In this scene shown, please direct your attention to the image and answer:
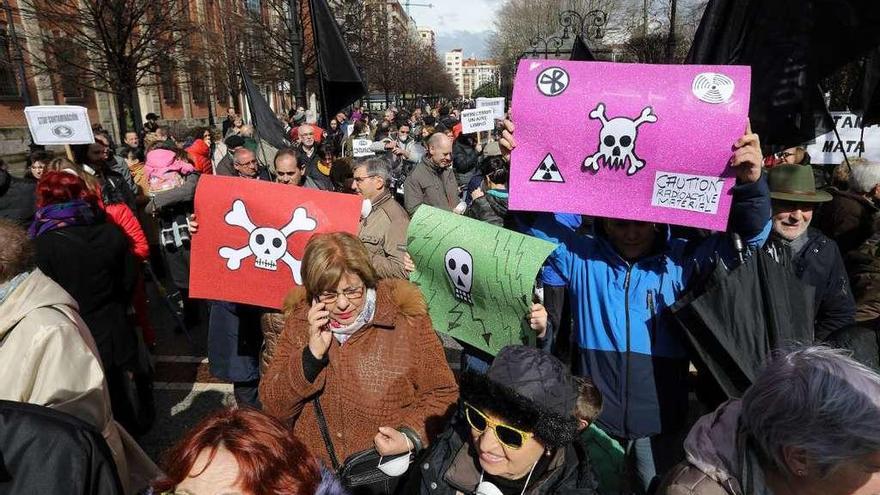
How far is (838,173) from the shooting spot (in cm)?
503

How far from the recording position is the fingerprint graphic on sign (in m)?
1.99

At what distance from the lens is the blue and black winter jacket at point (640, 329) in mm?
2289

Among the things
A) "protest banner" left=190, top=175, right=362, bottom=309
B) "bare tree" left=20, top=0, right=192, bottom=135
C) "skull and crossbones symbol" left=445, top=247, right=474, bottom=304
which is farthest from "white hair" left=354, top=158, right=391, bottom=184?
"bare tree" left=20, top=0, right=192, bottom=135

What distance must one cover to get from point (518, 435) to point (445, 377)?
27.3 inches

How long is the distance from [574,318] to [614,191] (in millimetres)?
641

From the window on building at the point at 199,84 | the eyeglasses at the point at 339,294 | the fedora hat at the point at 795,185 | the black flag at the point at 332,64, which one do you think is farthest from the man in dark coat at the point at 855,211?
the window on building at the point at 199,84

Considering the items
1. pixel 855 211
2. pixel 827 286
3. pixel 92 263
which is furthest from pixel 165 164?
pixel 855 211

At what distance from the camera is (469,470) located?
1.84m

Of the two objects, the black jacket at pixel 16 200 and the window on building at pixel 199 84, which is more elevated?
the window on building at pixel 199 84

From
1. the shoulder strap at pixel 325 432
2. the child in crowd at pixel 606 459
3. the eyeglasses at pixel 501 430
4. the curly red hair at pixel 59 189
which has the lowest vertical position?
the child in crowd at pixel 606 459

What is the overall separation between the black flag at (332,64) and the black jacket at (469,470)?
3744 mm

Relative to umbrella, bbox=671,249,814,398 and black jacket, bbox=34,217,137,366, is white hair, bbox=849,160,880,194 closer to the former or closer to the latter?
Result: umbrella, bbox=671,249,814,398

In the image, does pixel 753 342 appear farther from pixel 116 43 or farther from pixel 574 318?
pixel 116 43

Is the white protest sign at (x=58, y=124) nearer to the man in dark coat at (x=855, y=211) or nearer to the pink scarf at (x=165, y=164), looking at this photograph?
the pink scarf at (x=165, y=164)
